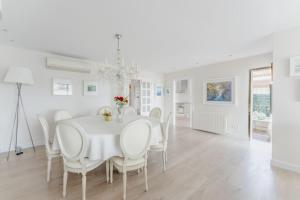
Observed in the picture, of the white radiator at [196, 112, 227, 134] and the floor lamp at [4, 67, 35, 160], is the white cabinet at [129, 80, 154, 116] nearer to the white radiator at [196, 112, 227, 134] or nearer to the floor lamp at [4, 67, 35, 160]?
the white radiator at [196, 112, 227, 134]

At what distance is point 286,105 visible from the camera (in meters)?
2.54

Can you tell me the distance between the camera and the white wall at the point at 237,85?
4.24 meters

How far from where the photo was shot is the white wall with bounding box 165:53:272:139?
4.24 meters

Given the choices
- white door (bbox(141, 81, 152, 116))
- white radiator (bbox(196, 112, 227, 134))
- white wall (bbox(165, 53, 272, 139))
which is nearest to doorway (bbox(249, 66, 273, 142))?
white wall (bbox(165, 53, 272, 139))

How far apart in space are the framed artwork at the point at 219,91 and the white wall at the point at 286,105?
75.6 inches

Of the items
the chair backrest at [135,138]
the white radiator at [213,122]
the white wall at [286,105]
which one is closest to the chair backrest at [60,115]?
the chair backrest at [135,138]

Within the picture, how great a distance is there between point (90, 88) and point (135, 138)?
125 inches

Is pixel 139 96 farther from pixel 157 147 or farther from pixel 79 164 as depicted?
pixel 79 164

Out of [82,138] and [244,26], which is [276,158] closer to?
[244,26]

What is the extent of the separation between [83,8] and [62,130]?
1.56 metres

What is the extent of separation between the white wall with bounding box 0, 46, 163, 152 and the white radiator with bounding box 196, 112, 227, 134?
145 inches

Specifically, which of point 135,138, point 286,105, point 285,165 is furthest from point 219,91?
point 135,138

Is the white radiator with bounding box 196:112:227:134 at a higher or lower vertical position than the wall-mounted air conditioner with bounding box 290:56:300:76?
lower

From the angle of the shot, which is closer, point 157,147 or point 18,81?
point 157,147
